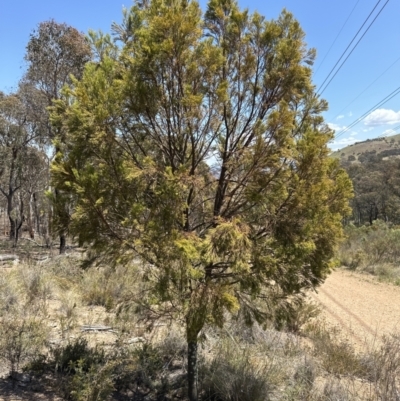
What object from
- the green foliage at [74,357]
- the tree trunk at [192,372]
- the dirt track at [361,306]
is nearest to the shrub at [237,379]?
the tree trunk at [192,372]

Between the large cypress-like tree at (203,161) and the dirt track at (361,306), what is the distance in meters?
6.11

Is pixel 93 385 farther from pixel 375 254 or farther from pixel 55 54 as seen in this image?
pixel 375 254

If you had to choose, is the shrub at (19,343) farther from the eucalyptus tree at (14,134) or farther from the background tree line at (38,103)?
the eucalyptus tree at (14,134)

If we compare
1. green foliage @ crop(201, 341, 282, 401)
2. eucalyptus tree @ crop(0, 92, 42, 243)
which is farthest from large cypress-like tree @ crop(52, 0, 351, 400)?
eucalyptus tree @ crop(0, 92, 42, 243)

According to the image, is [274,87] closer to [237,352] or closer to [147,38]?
[147,38]

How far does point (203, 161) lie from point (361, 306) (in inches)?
411

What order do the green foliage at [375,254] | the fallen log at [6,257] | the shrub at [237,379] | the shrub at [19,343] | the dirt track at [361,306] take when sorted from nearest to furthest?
the shrub at [237,379], the shrub at [19,343], the dirt track at [361,306], the fallen log at [6,257], the green foliage at [375,254]

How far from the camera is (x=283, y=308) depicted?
14.7 feet

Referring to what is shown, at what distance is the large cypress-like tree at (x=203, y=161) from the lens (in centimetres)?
363

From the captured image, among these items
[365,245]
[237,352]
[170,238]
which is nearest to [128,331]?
[237,352]

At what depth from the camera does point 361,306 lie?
1260 cm

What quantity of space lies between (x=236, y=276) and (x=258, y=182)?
3.28 feet

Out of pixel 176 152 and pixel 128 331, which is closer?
pixel 176 152

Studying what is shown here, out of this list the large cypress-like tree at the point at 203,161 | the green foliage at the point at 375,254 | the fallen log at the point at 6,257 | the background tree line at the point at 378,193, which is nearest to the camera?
the large cypress-like tree at the point at 203,161
